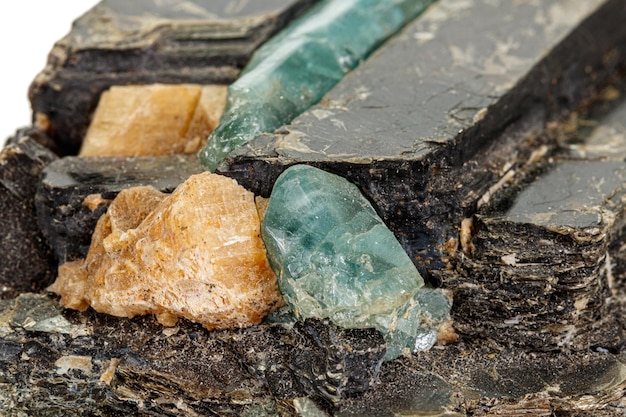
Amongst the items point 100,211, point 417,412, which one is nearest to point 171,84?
point 100,211

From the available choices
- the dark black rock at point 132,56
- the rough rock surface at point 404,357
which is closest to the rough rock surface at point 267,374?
the rough rock surface at point 404,357

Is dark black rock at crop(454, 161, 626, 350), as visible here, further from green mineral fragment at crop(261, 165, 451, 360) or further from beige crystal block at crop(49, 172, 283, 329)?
beige crystal block at crop(49, 172, 283, 329)

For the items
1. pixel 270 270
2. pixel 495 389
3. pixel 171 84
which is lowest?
pixel 495 389

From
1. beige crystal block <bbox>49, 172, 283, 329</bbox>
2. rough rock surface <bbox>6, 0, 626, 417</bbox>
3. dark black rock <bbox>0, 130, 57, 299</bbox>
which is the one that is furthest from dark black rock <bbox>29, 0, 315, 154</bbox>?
beige crystal block <bbox>49, 172, 283, 329</bbox>

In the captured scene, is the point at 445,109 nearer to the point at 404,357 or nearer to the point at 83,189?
the point at 404,357

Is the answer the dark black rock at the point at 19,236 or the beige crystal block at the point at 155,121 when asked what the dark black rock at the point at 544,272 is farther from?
the dark black rock at the point at 19,236

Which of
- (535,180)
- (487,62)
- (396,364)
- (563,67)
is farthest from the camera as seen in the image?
(563,67)

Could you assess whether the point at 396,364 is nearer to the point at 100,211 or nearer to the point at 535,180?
the point at 535,180
